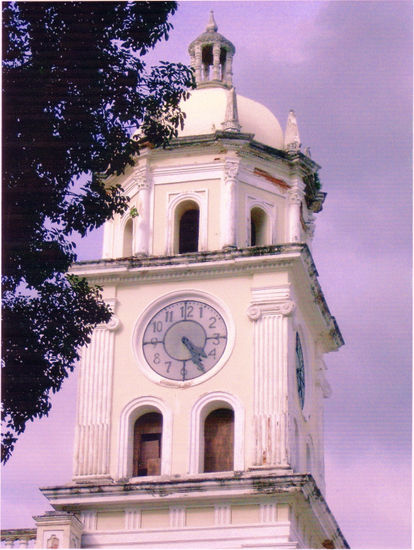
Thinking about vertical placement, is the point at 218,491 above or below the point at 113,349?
below

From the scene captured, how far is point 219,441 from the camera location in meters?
28.8

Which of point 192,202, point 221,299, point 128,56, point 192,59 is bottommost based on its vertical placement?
point 128,56

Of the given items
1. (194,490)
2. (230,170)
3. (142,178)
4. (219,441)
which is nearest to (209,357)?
(219,441)

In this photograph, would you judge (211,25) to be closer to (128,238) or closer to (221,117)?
(221,117)

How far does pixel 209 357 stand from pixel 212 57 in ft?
27.0

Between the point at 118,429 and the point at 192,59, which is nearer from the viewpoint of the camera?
the point at 118,429

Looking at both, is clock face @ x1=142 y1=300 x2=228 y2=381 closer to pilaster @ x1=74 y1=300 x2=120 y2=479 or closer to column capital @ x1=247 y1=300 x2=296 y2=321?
column capital @ x1=247 y1=300 x2=296 y2=321

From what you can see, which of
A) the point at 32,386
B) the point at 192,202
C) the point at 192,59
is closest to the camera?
the point at 32,386

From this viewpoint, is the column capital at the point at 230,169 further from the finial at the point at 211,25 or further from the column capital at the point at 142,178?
the finial at the point at 211,25

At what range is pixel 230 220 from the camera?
100 ft

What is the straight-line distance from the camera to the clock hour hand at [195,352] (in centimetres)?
2939

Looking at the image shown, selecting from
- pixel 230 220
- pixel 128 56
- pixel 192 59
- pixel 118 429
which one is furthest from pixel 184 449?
pixel 128 56

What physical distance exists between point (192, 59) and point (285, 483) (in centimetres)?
1149

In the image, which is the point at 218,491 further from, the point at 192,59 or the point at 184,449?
the point at 192,59
